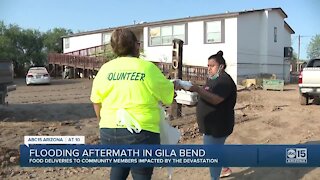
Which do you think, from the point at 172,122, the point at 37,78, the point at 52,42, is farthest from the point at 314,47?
the point at 172,122

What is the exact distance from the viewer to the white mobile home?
86.2ft

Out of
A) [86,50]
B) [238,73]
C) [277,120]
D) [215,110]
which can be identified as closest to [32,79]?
[86,50]

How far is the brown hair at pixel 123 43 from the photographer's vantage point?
3189 millimetres

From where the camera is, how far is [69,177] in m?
6.01

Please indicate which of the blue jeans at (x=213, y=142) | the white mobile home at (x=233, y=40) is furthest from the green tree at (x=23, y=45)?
the blue jeans at (x=213, y=142)

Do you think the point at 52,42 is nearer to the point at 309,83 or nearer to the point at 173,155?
the point at 309,83

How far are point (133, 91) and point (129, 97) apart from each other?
0.18 feet

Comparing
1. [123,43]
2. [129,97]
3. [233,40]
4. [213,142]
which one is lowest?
[213,142]

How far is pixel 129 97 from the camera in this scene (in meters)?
3.03

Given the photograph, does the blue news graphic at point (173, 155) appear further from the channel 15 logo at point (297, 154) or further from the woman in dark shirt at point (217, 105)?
the woman in dark shirt at point (217, 105)

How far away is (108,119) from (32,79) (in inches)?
1017

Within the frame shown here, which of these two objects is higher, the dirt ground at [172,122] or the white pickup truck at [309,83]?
the white pickup truck at [309,83]

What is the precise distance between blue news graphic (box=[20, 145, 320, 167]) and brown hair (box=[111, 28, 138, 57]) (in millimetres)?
726

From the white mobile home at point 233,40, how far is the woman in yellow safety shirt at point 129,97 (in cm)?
2329
